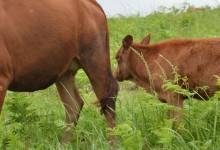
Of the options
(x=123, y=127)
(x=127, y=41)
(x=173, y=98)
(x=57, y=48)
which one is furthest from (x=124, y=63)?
(x=123, y=127)

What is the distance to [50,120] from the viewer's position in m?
8.83

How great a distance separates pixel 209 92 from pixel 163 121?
61.6 inches

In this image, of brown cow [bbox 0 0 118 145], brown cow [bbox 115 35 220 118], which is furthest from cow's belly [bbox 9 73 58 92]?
brown cow [bbox 115 35 220 118]

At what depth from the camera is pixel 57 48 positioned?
26.9ft

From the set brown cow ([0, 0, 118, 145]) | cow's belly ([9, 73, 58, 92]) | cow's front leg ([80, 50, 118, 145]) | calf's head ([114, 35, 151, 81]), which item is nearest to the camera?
brown cow ([0, 0, 118, 145])

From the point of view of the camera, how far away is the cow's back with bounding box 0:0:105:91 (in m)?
7.73

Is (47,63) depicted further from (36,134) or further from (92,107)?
(92,107)

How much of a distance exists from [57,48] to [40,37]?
0.97ft

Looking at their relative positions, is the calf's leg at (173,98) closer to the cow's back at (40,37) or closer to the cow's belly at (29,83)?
the cow's back at (40,37)

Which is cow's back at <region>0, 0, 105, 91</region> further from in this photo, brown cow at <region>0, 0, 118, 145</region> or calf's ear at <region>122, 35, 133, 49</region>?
calf's ear at <region>122, 35, 133, 49</region>

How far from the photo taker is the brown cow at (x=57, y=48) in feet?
25.3

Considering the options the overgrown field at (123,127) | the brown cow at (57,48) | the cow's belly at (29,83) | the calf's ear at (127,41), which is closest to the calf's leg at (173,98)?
the overgrown field at (123,127)

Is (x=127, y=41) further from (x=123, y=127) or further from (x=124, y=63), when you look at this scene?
(x=123, y=127)

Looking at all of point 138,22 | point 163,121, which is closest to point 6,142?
point 163,121
